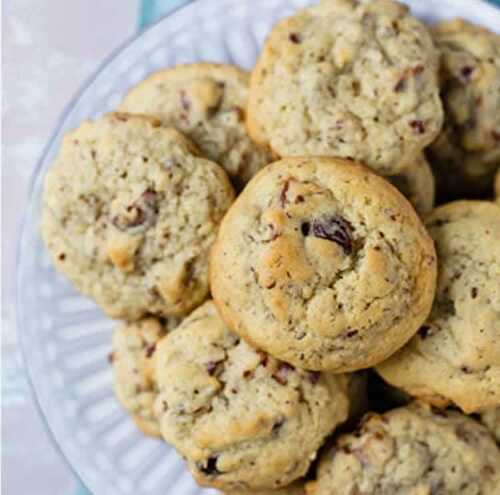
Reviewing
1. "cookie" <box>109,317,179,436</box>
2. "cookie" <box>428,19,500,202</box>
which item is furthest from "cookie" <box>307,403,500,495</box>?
"cookie" <box>428,19,500,202</box>

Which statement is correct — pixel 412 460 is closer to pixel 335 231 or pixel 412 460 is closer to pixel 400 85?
pixel 335 231

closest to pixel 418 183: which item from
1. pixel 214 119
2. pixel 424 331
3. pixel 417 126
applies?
pixel 417 126

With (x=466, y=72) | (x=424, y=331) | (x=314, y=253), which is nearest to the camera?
(x=314, y=253)

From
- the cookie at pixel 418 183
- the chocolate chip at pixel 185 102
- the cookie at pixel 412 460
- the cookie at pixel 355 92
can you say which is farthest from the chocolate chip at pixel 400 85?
the cookie at pixel 412 460

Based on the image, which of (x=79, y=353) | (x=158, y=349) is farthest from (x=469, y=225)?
(x=79, y=353)

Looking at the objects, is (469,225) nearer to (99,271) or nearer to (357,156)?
(357,156)
